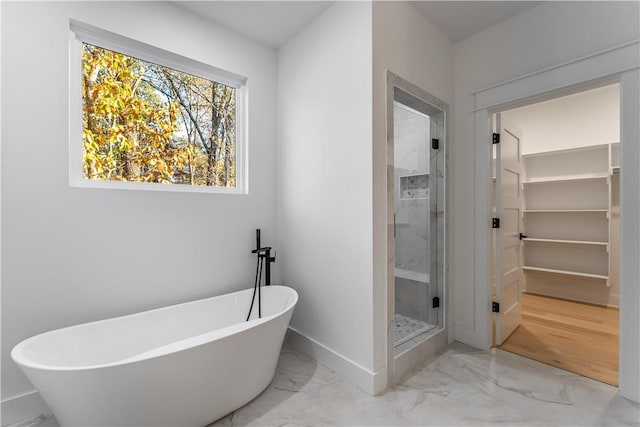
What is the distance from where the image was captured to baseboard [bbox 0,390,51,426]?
1.53m

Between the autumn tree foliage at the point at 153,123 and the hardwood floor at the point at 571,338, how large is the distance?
293 centimetres

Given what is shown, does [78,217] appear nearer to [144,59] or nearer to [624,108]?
[144,59]

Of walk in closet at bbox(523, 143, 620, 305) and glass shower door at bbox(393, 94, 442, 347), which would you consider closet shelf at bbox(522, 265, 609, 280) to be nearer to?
walk in closet at bbox(523, 143, 620, 305)

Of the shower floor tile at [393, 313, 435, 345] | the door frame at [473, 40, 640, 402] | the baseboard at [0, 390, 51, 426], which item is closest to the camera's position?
the baseboard at [0, 390, 51, 426]

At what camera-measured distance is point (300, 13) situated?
2193 mm

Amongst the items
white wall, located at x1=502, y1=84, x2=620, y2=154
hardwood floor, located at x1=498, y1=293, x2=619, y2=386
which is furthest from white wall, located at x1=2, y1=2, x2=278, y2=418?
white wall, located at x1=502, y1=84, x2=620, y2=154

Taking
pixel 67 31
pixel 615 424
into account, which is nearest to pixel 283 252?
pixel 67 31

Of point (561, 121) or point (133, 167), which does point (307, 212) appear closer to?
point (133, 167)

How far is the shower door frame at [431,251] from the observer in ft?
6.31

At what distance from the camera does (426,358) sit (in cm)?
223

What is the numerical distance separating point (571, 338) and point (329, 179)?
260cm

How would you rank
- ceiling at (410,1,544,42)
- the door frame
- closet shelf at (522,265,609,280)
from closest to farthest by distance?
the door frame → ceiling at (410,1,544,42) → closet shelf at (522,265,609,280)

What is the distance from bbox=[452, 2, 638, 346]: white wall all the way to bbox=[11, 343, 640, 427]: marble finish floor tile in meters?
0.51

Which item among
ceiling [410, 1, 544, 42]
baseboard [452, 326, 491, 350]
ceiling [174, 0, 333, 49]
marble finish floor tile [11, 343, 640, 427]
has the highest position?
ceiling [174, 0, 333, 49]
